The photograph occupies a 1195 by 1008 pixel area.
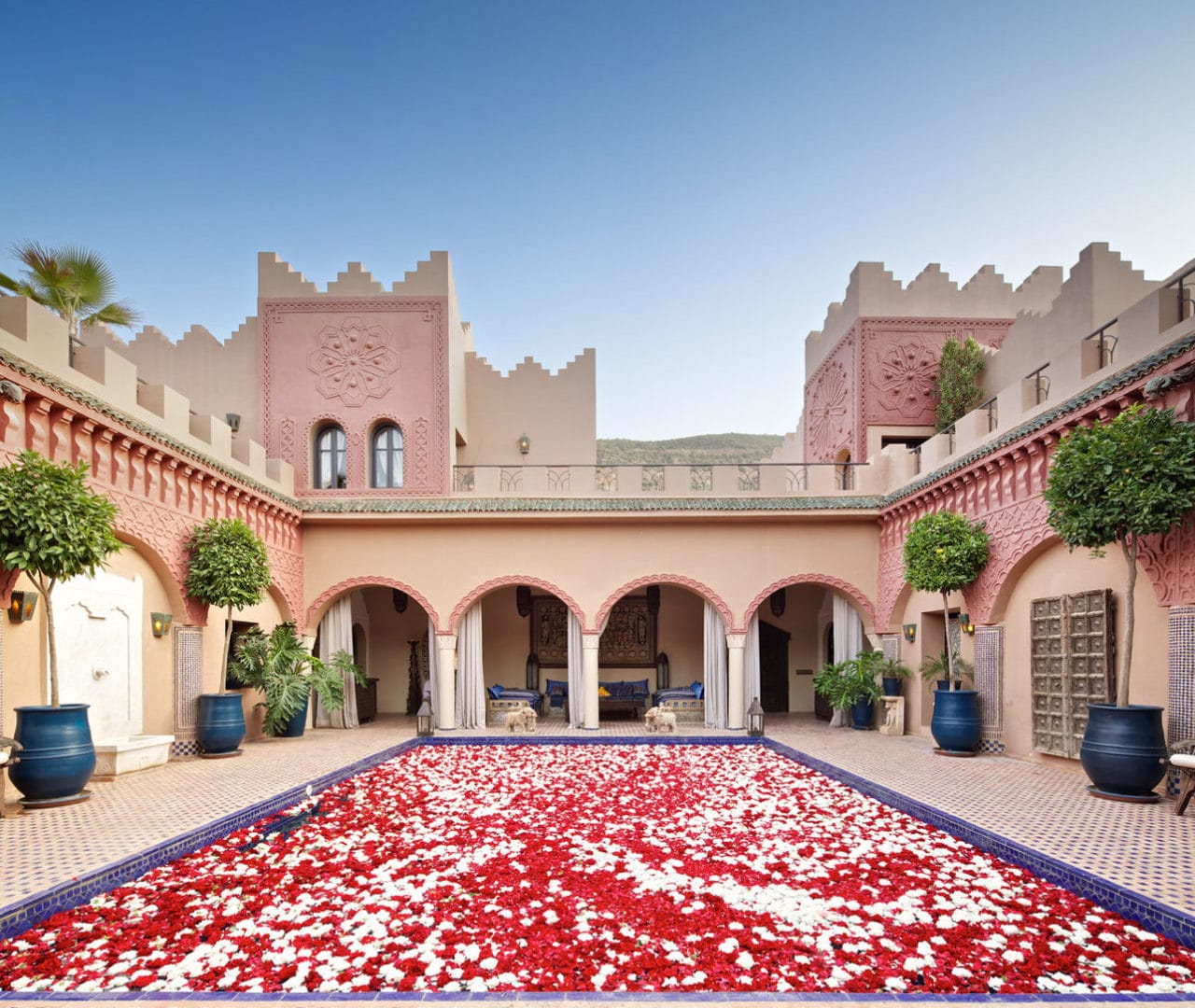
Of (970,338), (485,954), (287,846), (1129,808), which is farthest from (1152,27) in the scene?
(287,846)

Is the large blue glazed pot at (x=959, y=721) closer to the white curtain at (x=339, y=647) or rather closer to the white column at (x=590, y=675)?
the white column at (x=590, y=675)

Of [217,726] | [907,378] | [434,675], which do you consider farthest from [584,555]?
[907,378]

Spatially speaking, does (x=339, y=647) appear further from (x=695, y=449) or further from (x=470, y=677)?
(x=695, y=449)

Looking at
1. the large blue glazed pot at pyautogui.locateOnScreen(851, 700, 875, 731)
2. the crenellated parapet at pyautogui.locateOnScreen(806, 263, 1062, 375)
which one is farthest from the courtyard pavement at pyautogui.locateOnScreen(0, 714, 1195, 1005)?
the crenellated parapet at pyautogui.locateOnScreen(806, 263, 1062, 375)

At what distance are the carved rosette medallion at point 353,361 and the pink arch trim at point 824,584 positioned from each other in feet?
22.2

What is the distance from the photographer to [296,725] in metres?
10.6

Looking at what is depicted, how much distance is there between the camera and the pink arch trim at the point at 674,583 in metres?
11.9

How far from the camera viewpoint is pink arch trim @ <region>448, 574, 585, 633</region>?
38.9 ft

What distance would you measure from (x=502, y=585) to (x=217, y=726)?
174 inches

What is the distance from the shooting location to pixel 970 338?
12789mm

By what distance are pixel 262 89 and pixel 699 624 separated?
10.8 m

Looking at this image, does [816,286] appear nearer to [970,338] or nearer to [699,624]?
[970,338]

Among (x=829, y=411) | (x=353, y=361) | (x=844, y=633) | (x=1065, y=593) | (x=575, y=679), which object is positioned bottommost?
(x=575, y=679)

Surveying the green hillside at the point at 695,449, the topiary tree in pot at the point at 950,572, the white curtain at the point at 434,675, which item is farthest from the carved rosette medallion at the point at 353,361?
the green hillside at the point at 695,449
